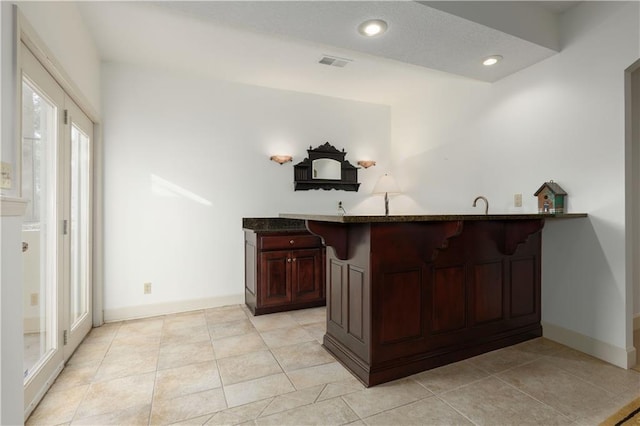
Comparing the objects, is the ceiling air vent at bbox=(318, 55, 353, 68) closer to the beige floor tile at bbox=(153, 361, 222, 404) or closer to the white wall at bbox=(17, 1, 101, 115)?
the white wall at bbox=(17, 1, 101, 115)

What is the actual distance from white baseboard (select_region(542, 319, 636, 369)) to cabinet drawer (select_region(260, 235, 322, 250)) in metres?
2.36

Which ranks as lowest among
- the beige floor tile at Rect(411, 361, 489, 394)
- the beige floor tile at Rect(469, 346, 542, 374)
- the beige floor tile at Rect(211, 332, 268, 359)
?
the beige floor tile at Rect(211, 332, 268, 359)

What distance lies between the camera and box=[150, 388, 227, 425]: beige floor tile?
1.75 m

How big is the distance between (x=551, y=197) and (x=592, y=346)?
1.20 m

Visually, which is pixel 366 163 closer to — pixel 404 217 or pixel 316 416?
pixel 404 217

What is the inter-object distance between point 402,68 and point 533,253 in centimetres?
231

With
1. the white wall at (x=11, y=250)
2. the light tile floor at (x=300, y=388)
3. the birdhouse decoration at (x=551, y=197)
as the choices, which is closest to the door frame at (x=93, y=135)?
the white wall at (x=11, y=250)

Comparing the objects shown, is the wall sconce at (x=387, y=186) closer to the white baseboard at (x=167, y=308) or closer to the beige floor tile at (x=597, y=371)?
the white baseboard at (x=167, y=308)

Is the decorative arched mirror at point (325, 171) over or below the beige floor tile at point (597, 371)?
over

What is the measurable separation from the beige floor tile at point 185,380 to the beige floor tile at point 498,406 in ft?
4.92

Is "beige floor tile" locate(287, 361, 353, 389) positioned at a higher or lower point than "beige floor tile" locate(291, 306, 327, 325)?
higher

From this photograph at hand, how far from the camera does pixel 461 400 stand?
1.89m

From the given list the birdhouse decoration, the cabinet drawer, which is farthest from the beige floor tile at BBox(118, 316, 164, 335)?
the birdhouse decoration

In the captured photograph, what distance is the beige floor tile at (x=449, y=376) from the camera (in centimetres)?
204
